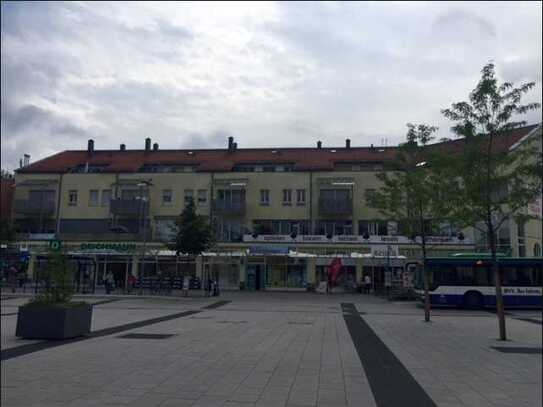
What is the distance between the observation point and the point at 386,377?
8.95 meters

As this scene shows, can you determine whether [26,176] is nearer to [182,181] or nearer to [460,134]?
[182,181]

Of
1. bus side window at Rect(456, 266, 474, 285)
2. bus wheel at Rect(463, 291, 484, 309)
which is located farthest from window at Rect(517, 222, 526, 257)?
bus wheel at Rect(463, 291, 484, 309)

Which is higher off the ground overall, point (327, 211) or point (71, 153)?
point (71, 153)

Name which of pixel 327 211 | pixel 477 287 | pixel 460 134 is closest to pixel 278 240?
pixel 327 211

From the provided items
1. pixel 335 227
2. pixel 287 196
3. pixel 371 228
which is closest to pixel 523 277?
pixel 371 228

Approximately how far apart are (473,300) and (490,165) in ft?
47.3

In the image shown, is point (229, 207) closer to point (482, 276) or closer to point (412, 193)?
point (482, 276)

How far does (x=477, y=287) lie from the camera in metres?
27.4

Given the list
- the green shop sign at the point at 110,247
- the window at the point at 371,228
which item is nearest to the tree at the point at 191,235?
the green shop sign at the point at 110,247

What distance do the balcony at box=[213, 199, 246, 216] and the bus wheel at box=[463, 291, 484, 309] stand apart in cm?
2503

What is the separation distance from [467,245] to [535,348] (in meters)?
32.1

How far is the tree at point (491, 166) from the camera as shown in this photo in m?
14.7

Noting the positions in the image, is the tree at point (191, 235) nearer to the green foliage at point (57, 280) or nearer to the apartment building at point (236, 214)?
the apartment building at point (236, 214)

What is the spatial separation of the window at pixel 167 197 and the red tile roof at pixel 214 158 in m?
3.48
